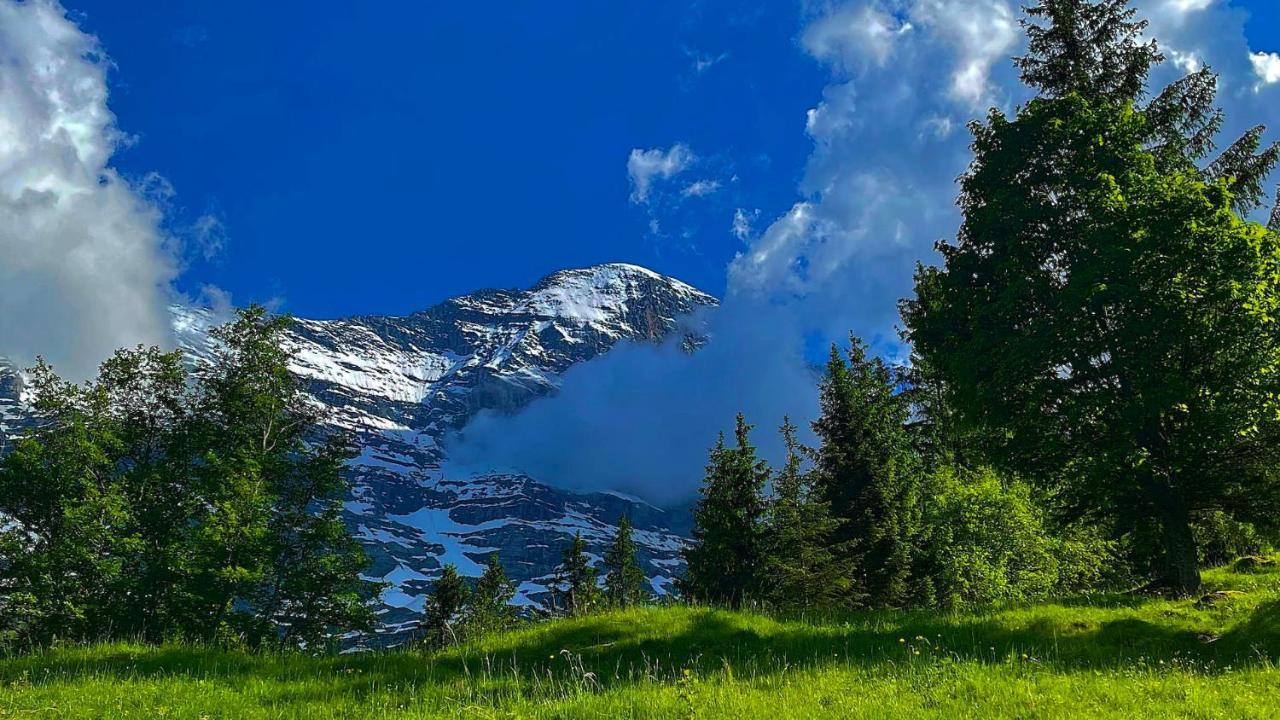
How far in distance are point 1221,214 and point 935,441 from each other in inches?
950

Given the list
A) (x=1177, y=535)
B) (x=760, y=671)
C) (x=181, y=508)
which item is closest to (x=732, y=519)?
(x=1177, y=535)

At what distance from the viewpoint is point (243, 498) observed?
30.0 metres

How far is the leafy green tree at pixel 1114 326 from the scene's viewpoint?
14.9m

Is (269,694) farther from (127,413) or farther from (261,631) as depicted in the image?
(127,413)

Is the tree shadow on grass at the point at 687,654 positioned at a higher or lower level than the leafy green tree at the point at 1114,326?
lower

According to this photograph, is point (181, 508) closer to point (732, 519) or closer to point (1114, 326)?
point (732, 519)

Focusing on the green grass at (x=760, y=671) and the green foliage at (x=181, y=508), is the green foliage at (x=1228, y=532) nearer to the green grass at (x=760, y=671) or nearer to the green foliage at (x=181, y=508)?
the green grass at (x=760, y=671)

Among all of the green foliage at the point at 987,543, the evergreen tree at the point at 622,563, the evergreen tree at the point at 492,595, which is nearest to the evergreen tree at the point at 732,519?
the green foliage at the point at 987,543

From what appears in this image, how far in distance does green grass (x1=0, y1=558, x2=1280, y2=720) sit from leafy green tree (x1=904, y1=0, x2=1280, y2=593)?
8.90ft

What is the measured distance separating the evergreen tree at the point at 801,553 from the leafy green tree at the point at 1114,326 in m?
10.7

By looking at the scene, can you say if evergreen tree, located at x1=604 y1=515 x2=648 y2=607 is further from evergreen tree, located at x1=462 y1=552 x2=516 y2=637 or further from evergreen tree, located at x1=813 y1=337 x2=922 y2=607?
evergreen tree, located at x1=813 y1=337 x2=922 y2=607

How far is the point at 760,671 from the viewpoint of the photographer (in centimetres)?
1085

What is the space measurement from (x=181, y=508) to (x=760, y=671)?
109 ft

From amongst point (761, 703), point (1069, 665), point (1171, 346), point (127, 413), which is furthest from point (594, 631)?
point (127, 413)
